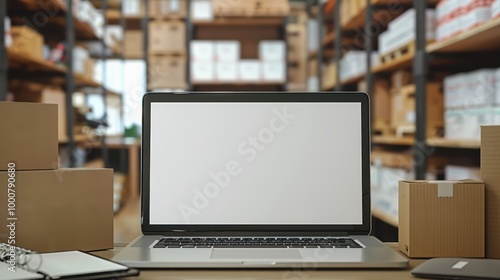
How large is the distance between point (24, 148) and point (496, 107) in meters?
2.02

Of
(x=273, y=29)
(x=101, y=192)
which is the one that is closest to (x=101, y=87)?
(x=273, y=29)

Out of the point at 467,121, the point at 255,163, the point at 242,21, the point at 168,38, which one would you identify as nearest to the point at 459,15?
the point at 467,121

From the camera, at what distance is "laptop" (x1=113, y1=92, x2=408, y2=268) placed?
4.23 feet

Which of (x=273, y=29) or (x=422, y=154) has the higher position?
(x=273, y=29)

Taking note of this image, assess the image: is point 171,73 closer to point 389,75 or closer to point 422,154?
point 389,75

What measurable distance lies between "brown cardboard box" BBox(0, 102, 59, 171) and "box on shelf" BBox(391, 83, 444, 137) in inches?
92.4

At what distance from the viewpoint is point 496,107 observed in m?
2.55

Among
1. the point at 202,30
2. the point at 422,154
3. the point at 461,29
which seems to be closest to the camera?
the point at 461,29

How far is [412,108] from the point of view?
3.49 meters

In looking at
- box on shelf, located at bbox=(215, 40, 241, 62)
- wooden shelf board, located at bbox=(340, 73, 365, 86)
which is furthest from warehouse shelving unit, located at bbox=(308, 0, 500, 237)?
box on shelf, located at bbox=(215, 40, 241, 62)

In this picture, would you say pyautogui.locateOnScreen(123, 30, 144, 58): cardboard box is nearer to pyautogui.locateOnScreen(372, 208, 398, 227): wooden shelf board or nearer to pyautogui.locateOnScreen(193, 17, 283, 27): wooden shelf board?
pyautogui.locateOnScreen(193, 17, 283, 27): wooden shelf board

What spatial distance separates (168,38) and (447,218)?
5432 mm

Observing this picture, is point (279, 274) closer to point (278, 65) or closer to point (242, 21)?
point (278, 65)

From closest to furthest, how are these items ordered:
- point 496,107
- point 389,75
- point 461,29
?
point 496,107 < point 461,29 < point 389,75
